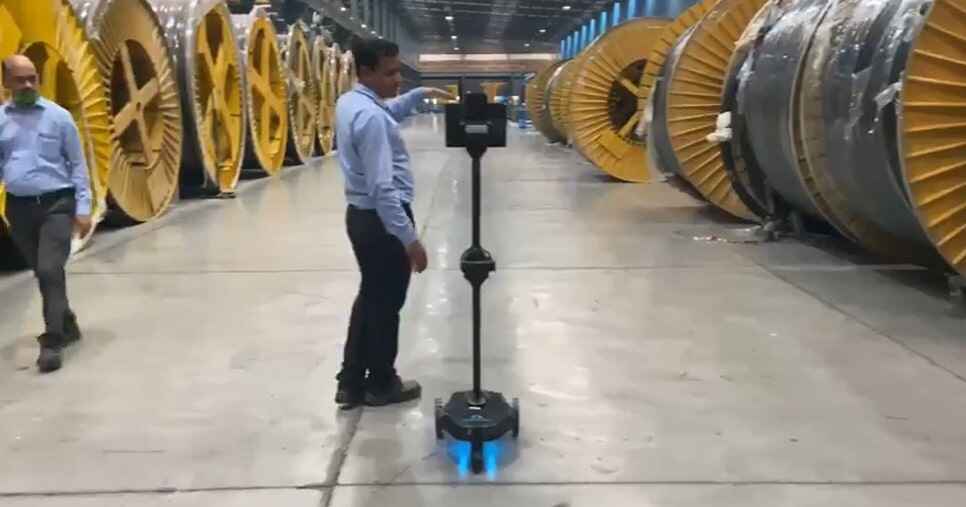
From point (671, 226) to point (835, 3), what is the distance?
2434mm

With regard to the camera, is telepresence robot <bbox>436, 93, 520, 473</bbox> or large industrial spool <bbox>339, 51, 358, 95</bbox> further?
large industrial spool <bbox>339, 51, 358, 95</bbox>

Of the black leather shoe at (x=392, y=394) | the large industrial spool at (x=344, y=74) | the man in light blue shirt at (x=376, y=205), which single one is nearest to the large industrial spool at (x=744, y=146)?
the black leather shoe at (x=392, y=394)

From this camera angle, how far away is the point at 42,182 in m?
3.83

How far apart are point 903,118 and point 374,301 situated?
283 cm

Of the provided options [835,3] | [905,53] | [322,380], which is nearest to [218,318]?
[322,380]

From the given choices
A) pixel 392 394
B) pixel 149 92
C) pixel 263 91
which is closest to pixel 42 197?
pixel 392 394

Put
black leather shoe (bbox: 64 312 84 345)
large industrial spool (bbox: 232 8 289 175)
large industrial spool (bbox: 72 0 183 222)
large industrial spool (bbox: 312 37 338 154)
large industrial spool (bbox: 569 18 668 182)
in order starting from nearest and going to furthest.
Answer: black leather shoe (bbox: 64 312 84 345) → large industrial spool (bbox: 72 0 183 222) → large industrial spool (bbox: 232 8 289 175) → large industrial spool (bbox: 569 18 668 182) → large industrial spool (bbox: 312 37 338 154)

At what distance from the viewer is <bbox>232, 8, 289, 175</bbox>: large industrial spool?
36.4 ft

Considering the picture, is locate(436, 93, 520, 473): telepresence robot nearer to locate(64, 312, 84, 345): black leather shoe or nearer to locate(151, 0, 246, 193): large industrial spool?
locate(64, 312, 84, 345): black leather shoe

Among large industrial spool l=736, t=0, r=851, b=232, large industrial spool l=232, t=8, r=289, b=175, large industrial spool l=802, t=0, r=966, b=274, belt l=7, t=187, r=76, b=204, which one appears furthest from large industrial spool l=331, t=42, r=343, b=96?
belt l=7, t=187, r=76, b=204

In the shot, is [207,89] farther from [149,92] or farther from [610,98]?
[610,98]

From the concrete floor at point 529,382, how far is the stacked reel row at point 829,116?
0.44m

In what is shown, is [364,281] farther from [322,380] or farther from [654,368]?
[654,368]

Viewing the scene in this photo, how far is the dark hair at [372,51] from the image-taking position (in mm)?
2943
